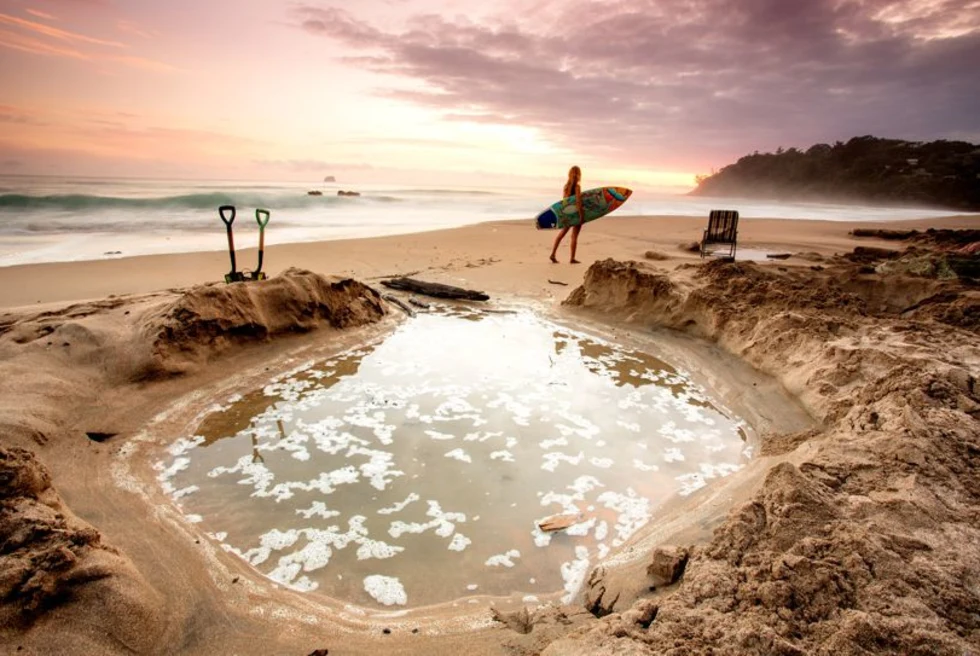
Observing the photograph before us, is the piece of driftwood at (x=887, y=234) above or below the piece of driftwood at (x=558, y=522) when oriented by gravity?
above

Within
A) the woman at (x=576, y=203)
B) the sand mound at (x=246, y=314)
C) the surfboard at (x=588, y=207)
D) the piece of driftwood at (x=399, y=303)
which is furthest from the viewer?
the surfboard at (x=588, y=207)

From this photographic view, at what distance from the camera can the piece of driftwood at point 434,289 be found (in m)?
7.27

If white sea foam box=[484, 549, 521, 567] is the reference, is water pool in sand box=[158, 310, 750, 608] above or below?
above

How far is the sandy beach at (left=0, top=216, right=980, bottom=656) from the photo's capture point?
5.27ft

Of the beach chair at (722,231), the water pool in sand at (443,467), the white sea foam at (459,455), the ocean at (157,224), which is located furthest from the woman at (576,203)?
the white sea foam at (459,455)

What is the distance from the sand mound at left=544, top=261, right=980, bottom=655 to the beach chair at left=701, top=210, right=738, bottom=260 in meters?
5.30

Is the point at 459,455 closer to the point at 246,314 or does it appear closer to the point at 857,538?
the point at 857,538

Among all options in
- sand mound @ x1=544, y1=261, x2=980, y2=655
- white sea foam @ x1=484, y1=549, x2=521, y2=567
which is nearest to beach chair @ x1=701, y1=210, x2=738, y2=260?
sand mound @ x1=544, y1=261, x2=980, y2=655

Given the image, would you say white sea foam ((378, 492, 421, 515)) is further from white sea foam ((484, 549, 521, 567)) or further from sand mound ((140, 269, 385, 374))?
sand mound ((140, 269, 385, 374))

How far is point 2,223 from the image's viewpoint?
517 inches

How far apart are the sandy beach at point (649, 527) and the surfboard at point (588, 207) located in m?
3.96

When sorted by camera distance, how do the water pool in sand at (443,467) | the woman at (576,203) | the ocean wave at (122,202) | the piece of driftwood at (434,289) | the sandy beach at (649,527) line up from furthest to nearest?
the ocean wave at (122,202), the woman at (576,203), the piece of driftwood at (434,289), the water pool in sand at (443,467), the sandy beach at (649,527)

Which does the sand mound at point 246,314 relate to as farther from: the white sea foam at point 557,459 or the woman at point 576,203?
the woman at point 576,203

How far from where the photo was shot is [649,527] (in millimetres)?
2727
